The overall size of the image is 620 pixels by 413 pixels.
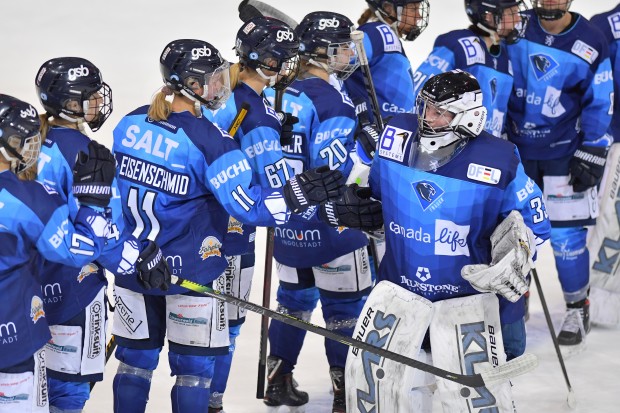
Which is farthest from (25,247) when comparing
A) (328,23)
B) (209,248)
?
(328,23)

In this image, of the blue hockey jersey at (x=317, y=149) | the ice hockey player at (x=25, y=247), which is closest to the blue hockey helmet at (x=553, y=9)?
the blue hockey jersey at (x=317, y=149)

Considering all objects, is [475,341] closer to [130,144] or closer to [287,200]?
[287,200]

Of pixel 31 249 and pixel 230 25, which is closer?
pixel 31 249

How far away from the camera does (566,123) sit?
6.67 meters

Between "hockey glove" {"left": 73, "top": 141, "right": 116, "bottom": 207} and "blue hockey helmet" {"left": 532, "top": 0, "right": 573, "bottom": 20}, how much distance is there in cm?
314

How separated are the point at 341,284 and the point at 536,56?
1.84m

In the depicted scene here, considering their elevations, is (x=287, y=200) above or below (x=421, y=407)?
above

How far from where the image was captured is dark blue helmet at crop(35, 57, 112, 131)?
459 cm

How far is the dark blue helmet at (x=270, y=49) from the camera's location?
5.21m

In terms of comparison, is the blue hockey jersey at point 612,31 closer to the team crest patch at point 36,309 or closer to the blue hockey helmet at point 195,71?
the blue hockey helmet at point 195,71

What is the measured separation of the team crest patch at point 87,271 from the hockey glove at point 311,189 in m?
0.80

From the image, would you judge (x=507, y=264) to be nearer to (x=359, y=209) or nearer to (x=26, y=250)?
(x=359, y=209)

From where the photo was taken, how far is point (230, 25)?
35.0ft

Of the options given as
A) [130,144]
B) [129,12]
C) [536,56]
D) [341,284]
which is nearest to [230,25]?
[129,12]
